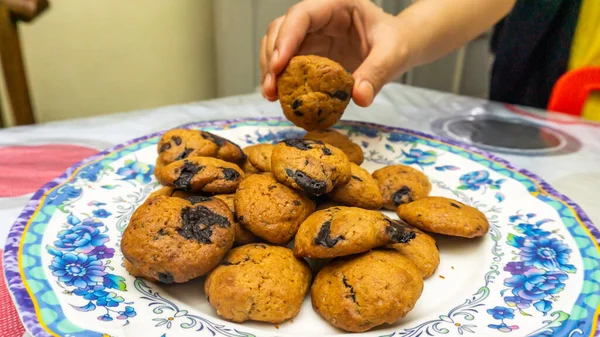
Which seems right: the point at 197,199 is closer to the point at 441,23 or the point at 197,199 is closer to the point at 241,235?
the point at 241,235

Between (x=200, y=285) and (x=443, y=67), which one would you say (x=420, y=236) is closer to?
(x=200, y=285)

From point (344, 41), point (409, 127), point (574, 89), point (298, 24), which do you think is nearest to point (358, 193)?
point (298, 24)

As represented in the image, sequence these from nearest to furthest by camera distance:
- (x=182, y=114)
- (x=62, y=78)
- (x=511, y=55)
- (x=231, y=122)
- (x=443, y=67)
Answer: (x=231, y=122)
(x=182, y=114)
(x=511, y=55)
(x=62, y=78)
(x=443, y=67)

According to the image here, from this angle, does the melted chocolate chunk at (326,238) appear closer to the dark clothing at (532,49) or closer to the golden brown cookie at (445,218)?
the golden brown cookie at (445,218)

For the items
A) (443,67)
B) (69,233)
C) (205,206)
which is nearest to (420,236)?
(205,206)

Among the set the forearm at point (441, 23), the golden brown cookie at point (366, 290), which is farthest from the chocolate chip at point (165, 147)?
the forearm at point (441, 23)

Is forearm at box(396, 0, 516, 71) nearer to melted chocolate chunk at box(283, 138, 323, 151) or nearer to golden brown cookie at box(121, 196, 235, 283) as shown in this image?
melted chocolate chunk at box(283, 138, 323, 151)
